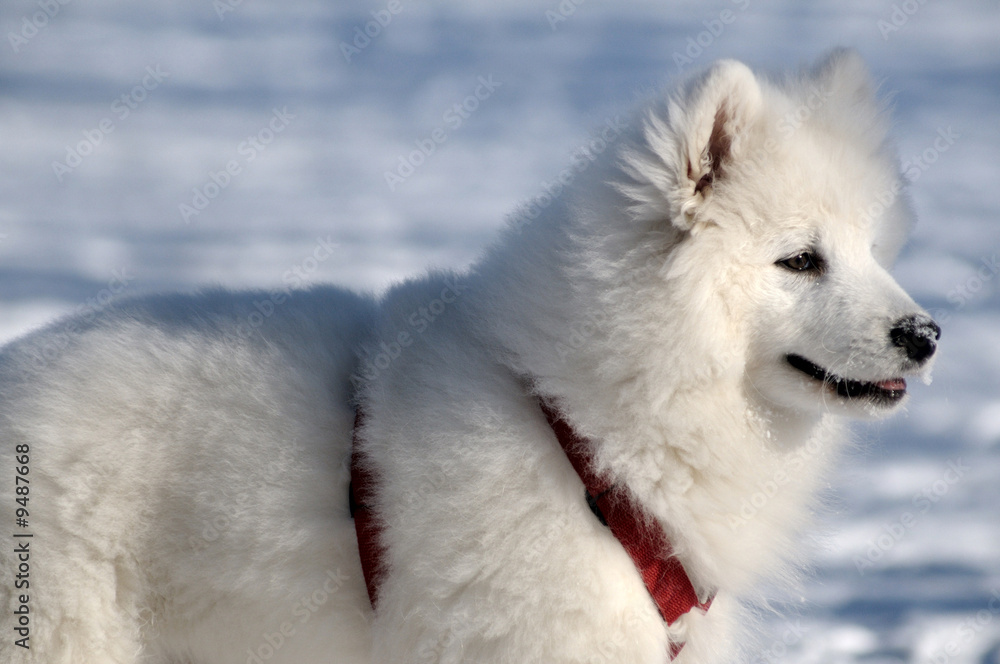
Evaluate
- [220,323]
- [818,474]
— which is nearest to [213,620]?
[220,323]

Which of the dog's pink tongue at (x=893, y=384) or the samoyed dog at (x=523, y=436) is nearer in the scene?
the samoyed dog at (x=523, y=436)

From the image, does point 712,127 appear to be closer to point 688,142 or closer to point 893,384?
point 688,142

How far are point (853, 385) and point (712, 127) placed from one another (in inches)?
39.7

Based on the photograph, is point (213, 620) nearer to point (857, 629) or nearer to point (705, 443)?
point (705, 443)

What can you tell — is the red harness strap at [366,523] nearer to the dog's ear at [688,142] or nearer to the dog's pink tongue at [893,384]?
the dog's ear at [688,142]

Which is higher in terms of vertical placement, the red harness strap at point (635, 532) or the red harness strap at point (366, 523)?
the red harness strap at point (635, 532)

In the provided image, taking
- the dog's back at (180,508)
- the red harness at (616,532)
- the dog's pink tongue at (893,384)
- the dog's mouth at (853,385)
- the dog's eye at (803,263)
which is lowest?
the dog's back at (180,508)

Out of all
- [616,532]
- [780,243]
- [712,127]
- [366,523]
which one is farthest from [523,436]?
[712,127]

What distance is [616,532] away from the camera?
257 centimetres

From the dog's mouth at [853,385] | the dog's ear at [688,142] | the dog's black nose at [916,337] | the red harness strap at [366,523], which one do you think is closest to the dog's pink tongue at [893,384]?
the dog's mouth at [853,385]

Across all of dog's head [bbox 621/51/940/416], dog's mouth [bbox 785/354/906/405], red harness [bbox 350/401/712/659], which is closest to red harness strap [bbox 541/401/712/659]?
red harness [bbox 350/401/712/659]

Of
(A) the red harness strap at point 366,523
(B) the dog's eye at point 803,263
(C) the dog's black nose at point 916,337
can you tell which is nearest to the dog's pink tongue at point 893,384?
(C) the dog's black nose at point 916,337

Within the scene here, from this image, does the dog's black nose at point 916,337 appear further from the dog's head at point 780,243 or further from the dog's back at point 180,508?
the dog's back at point 180,508

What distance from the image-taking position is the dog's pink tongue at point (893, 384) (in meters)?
2.68
